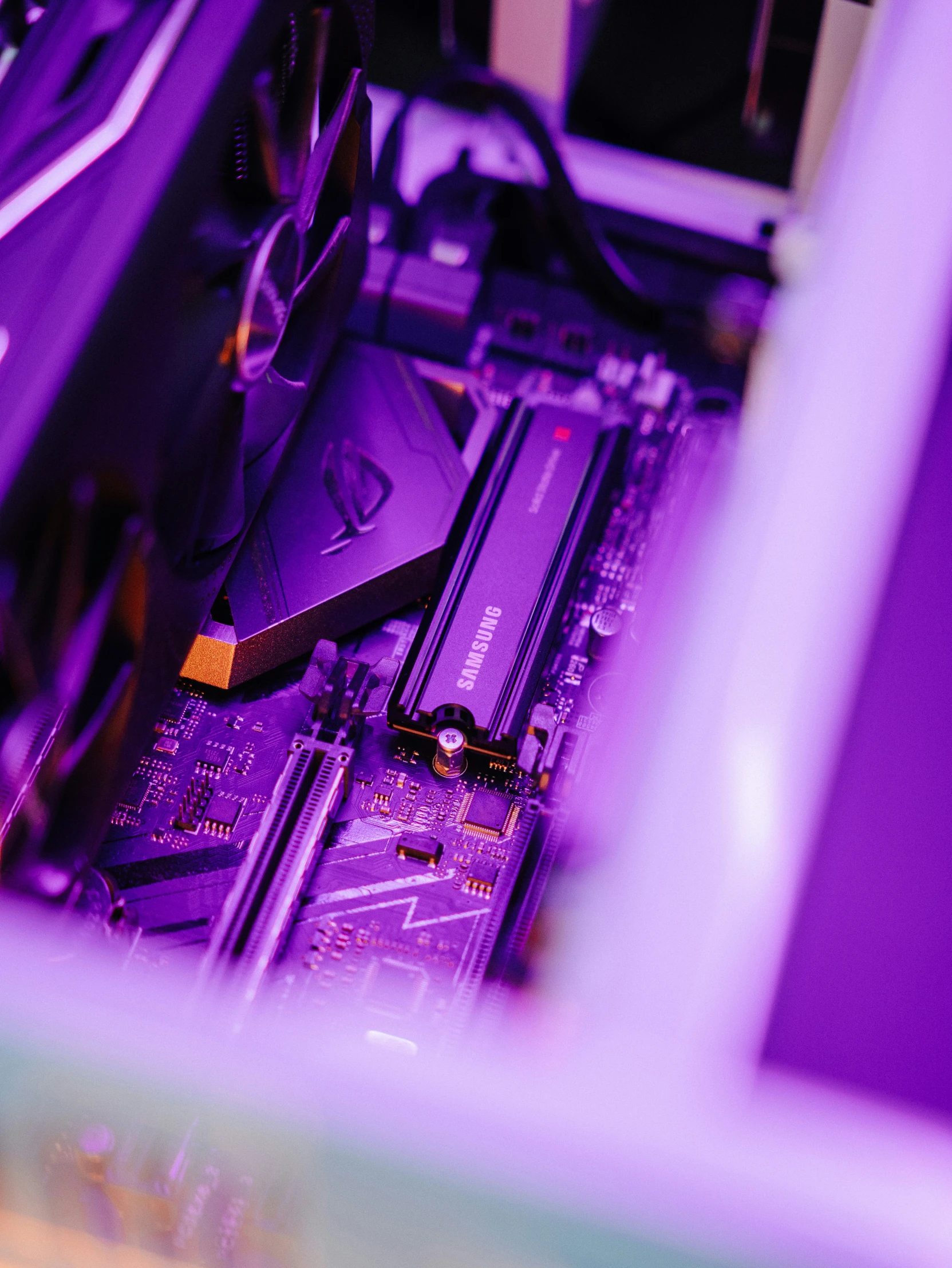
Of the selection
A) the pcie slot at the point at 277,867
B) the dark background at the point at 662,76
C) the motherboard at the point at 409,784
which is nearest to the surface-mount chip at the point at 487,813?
the motherboard at the point at 409,784

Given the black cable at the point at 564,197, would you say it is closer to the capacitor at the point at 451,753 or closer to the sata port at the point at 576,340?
the sata port at the point at 576,340

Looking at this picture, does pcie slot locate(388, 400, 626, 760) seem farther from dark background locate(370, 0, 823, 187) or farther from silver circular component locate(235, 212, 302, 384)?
dark background locate(370, 0, 823, 187)

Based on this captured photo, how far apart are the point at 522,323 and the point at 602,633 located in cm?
47

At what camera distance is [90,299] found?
0.75m

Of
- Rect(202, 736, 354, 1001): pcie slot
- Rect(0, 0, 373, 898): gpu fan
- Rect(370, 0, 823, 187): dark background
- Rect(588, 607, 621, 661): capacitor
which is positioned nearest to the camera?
Rect(0, 0, 373, 898): gpu fan

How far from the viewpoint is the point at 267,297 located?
92 cm

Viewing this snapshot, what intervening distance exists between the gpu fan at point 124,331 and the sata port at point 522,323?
46 centimetres

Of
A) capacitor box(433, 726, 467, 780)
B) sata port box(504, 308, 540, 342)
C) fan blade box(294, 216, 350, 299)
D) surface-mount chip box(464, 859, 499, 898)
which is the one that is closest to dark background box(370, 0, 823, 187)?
sata port box(504, 308, 540, 342)

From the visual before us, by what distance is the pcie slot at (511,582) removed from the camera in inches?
43.9

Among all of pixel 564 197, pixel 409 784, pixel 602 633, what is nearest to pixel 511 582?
pixel 602 633

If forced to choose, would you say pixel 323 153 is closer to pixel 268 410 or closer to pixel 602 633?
pixel 268 410

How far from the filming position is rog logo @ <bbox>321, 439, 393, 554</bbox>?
1177 millimetres

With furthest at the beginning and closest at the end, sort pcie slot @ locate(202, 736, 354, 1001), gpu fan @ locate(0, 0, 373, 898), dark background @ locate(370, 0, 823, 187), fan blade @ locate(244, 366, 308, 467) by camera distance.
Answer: dark background @ locate(370, 0, 823, 187)
fan blade @ locate(244, 366, 308, 467)
pcie slot @ locate(202, 736, 354, 1001)
gpu fan @ locate(0, 0, 373, 898)

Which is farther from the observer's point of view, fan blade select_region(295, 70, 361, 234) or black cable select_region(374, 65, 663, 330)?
black cable select_region(374, 65, 663, 330)
